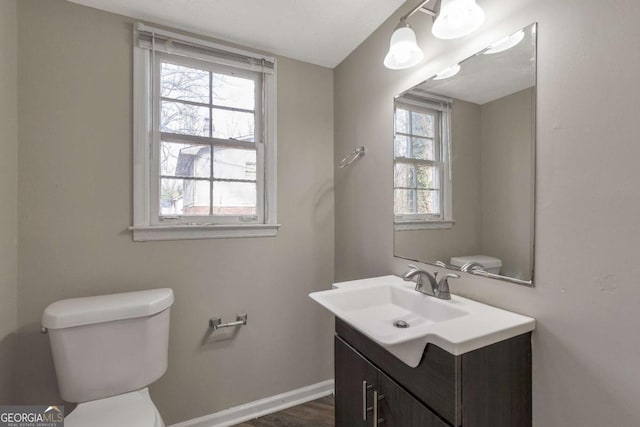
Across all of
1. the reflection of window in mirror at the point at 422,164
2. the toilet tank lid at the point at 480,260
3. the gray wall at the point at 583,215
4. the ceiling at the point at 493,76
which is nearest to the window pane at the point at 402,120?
the reflection of window in mirror at the point at 422,164

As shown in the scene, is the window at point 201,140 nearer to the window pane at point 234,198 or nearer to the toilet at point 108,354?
the window pane at point 234,198

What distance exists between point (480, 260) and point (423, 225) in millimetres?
327

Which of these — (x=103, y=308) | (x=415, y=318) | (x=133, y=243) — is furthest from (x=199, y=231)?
(x=415, y=318)

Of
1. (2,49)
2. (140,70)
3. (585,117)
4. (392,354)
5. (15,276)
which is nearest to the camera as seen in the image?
(585,117)

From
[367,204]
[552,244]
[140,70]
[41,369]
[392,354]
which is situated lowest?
[41,369]

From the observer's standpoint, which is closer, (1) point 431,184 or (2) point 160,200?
(1) point 431,184

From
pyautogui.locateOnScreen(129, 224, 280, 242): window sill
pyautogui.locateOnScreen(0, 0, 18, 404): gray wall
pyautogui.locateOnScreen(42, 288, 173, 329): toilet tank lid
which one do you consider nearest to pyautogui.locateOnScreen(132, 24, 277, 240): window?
pyautogui.locateOnScreen(129, 224, 280, 242): window sill

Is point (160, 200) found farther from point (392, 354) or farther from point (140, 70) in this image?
point (392, 354)

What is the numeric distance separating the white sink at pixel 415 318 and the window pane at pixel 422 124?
2.42ft

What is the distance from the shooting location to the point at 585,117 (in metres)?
0.81

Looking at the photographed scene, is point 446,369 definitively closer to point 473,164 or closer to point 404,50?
point 473,164

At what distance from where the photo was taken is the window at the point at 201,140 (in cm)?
156

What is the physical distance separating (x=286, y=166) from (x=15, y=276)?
58.0 inches

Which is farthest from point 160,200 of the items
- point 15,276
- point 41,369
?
point 41,369
